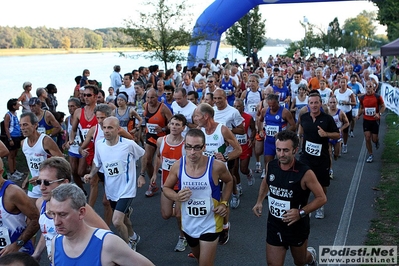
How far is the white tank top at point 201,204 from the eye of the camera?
464cm

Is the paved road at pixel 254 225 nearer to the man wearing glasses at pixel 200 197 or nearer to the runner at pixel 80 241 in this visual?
the man wearing glasses at pixel 200 197

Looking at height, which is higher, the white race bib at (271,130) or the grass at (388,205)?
the white race bib at (271,130)

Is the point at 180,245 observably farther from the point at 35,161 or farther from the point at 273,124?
the point at 273,124

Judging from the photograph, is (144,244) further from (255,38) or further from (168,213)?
(255,38)

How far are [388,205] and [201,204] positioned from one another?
4.18m

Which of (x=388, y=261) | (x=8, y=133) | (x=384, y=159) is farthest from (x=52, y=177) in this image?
(x=384, y=159)

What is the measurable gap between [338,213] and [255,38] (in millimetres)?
25703

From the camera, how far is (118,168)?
229 inches

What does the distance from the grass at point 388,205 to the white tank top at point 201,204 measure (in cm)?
250

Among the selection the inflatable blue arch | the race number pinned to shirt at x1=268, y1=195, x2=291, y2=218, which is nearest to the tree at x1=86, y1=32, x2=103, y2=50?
the inflatable blue arch

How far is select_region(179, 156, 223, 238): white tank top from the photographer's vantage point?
464 cm

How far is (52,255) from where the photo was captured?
301 centimetres

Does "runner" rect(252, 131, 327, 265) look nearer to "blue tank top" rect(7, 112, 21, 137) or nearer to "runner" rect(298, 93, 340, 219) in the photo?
"runner" rect(298, 93, 340, 219)

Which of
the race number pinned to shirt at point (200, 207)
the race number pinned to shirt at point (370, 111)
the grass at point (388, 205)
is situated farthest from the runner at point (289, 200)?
the race number pinned to shirt at point (370, 111)
